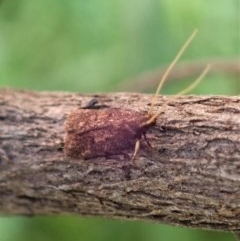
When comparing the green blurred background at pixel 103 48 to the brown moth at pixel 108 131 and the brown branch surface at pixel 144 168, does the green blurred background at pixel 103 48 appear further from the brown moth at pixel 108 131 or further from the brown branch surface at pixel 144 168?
the brown moth at pixel 108 131

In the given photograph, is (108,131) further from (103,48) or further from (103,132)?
(103,48)

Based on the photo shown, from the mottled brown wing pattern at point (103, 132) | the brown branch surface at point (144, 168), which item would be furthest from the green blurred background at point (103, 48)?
the mottled brown wing pattern at point (103, 132)

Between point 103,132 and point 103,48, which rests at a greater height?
point 103,48

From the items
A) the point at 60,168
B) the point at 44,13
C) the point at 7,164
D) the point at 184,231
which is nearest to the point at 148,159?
the point at 60,168

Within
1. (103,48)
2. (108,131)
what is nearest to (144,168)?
(108,131)

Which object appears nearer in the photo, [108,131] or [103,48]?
[108,131]

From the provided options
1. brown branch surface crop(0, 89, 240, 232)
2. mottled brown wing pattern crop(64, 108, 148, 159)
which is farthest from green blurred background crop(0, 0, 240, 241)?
mottled brown wing pattern crop(64, 108, 148, 159)

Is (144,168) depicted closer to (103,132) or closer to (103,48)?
(103,132)
